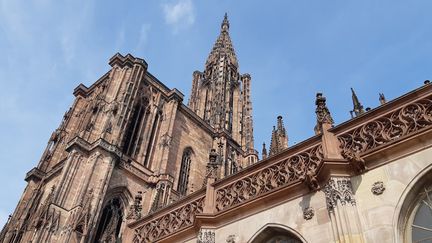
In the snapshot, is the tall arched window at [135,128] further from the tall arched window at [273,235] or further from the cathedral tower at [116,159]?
the tall arched window at [273,235]

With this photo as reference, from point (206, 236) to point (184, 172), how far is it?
20132 millimetres

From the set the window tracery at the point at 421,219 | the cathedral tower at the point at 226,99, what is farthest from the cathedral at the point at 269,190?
the cathedral tower at the point at 226,99

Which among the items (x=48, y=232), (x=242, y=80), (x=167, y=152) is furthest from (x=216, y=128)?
(x=48, y=232)

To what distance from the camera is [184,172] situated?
28.8m

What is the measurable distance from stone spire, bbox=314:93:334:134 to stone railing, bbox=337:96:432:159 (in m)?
0.61

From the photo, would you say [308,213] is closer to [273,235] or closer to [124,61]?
[273,235]

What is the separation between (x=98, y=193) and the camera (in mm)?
20109

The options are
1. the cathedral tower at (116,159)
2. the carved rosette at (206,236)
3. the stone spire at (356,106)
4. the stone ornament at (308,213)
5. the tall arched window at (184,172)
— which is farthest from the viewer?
the tall arched window at (184,172)

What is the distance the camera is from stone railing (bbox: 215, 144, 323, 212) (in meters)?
8.13

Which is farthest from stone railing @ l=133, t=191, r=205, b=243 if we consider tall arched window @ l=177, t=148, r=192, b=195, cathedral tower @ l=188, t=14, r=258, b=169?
cathedral tower @ l=188, t=14, r=258, b=169

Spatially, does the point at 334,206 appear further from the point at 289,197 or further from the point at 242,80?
the point at 242,80

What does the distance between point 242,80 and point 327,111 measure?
3906 centimetres

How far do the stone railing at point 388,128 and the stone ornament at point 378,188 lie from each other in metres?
0.58

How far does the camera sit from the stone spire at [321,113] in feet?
27.4
